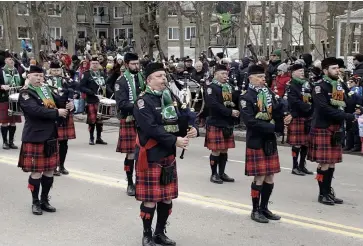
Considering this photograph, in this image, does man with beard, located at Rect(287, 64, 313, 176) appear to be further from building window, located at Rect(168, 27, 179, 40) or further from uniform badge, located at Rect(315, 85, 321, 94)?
building window, located at Rect(168, 27, 179, 40)

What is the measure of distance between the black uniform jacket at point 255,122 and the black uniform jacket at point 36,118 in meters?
2.19

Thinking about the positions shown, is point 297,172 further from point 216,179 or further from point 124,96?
point 124,96

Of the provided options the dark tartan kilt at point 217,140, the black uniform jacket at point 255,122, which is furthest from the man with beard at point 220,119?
the black uniform jacket at point 255,122

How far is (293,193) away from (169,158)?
299cm

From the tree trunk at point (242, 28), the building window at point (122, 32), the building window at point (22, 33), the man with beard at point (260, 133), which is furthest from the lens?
the building window at point (122, 32)

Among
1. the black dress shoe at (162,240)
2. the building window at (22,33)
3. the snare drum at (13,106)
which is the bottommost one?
the black dress shoe at (162,240)

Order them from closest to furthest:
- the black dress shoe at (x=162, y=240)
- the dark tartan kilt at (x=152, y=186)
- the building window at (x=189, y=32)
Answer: the dark tartan kilt at (x=152, y=186)
the black dress shoe at (x=162, y=240)
the building window at (x=189, y=32)

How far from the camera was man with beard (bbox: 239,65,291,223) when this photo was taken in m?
6.06

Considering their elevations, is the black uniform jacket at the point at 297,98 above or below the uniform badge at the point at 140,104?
below

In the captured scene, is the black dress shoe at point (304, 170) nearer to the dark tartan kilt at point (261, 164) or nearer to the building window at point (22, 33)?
the dark tartan kilt at point (261, 164)

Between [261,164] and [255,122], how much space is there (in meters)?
0.49

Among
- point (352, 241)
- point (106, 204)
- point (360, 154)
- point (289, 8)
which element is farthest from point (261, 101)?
point (289, 8)

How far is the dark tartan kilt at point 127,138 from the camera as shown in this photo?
750 centimetres

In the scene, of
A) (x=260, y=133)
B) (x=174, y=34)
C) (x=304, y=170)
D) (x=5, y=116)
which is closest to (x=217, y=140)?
(x=304, y=170)
